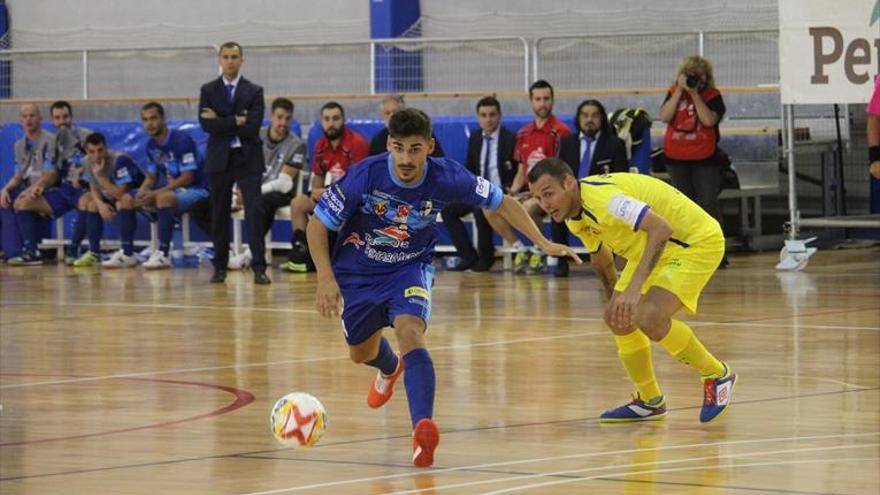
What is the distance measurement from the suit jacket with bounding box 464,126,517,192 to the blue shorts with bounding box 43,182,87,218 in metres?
5.07

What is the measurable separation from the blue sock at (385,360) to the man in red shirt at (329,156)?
29.5ft

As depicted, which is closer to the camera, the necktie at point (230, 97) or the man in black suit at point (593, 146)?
the necktie at point (230, 97)

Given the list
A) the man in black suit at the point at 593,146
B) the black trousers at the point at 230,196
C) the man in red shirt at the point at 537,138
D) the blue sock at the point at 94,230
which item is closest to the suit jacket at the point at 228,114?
the black trousers at the point at 230,196

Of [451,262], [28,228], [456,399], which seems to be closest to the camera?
[456,399]

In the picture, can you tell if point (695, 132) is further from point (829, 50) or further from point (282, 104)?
point (282, 104)

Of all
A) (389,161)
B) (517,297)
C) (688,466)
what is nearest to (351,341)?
(389,161)

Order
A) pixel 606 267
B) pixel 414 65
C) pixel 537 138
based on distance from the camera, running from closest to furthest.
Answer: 1. pixel 606 267
2. pixel 537 138
3. pixel 414 65

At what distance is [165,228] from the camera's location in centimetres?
1831

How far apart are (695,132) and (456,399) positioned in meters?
7.90

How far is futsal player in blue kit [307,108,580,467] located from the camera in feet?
23.3

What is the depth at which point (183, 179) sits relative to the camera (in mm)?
17953

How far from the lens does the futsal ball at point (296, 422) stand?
22.2ft

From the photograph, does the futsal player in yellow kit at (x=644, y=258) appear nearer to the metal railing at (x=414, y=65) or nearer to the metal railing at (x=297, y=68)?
the metal railing at (x=414, y=65)

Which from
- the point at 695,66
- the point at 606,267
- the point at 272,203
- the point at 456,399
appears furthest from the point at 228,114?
the point at 606,267
